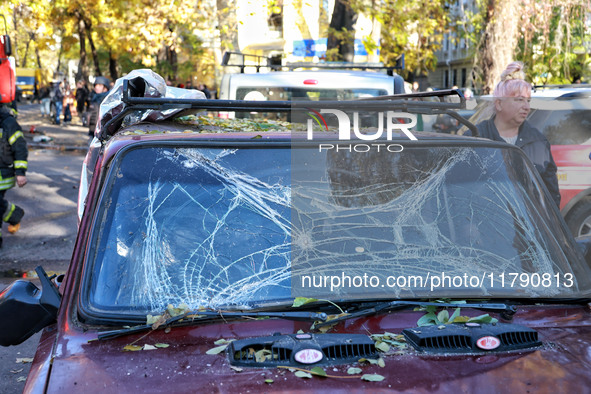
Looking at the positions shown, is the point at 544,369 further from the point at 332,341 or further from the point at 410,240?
the point at 410,240

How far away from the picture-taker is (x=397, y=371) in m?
2.11

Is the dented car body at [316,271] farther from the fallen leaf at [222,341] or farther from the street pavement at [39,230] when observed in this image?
the street pavement at [39,230]

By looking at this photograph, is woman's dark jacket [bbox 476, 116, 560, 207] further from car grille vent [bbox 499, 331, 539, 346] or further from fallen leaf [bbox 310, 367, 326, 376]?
fallen leaf [bbox 310, 367, 326, 376]

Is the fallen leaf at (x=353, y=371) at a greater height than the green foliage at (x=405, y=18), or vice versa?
the green foliage at (x=405, y=18)

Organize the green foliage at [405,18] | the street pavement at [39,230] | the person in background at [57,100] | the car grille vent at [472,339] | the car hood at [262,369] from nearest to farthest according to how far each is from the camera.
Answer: the car hood at [262,369]
the car grille vent at [472,339]
the street pavement at [39,230]
the green foliage at [405,18]
the person in background at [57,100]

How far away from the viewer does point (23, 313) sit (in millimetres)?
2395

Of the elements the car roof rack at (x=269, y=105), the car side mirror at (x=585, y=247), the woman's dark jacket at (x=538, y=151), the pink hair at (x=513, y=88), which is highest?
the car roof rack at (x=269, y=105)

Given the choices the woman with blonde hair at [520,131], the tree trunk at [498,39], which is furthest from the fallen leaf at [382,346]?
the tree trunk at [498,39]

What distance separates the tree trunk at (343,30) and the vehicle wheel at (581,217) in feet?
26.8

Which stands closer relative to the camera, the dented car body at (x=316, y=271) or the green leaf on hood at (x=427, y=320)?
the dented car body at (x=316, y=271)

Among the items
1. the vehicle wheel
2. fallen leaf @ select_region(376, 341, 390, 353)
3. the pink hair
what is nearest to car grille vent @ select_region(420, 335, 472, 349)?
fallen leaf @ select_region(376, 341, 390, 353)

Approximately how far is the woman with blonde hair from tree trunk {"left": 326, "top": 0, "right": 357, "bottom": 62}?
988 cm

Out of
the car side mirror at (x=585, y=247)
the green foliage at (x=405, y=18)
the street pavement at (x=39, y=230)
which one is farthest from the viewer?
the green foliage at (x=405, y=18)

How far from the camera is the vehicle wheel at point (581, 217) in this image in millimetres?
6964
